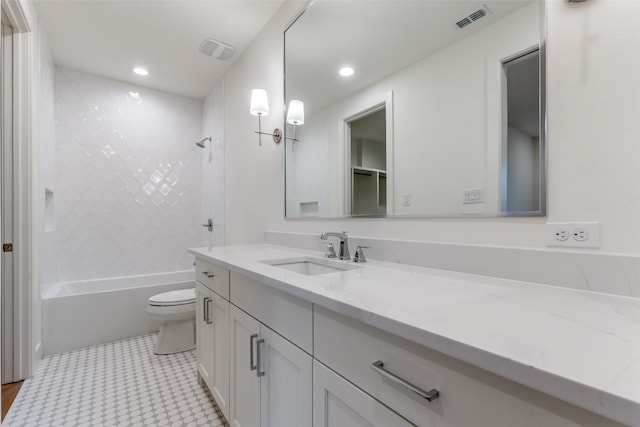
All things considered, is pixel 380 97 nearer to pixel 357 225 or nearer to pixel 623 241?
pixel 357 225

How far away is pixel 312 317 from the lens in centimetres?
84

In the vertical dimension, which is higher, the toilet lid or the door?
the door

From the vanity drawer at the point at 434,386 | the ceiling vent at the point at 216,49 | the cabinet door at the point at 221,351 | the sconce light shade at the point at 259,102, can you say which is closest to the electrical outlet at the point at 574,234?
the vanity drawer at the point at 434,386

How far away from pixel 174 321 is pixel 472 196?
231 cm

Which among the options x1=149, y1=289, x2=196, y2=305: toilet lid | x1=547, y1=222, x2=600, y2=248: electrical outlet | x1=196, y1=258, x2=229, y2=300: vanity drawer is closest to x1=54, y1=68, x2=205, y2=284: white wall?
x1=149, y1=289, x2=196, y2=305: toilet lid

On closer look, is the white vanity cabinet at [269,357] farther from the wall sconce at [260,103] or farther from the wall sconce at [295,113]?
the wall sconce at [260,103]

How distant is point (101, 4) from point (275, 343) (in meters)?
2.46

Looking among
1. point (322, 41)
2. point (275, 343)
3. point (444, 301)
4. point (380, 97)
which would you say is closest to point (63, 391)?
point (275, 343)

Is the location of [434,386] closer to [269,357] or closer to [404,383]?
[404,383]

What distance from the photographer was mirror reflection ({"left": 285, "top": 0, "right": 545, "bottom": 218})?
37.5 inches

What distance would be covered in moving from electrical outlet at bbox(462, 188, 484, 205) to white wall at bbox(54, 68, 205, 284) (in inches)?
124

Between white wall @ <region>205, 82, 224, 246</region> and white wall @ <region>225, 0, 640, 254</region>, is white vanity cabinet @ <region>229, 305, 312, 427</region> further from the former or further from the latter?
white wall @ <region>205, 82, 224, 246</region>

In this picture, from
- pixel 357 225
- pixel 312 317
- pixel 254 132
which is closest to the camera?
pixel 312 317

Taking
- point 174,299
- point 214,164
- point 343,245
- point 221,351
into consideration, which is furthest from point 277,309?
point 214,164
